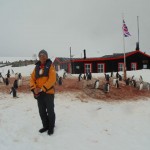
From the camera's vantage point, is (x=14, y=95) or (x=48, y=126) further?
(x=14, y=95)

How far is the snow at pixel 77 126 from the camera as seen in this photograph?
5898 millimetres

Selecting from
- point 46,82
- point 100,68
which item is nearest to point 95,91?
point 46,82

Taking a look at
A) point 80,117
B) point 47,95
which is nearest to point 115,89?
point 80,117

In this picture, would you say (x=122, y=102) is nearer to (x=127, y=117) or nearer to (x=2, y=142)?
(x=127, y=117)

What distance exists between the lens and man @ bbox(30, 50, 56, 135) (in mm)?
5977

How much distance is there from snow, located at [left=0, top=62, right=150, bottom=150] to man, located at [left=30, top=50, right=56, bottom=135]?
0.67 metres

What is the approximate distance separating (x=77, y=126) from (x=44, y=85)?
2277 mm

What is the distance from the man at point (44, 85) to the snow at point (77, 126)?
666 millimetres

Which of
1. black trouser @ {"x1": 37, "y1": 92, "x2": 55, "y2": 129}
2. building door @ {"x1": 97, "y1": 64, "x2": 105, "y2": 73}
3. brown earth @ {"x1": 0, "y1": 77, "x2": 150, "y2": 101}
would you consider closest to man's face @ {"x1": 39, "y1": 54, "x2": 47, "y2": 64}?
black trouser @ {"x1": 37, "y1": 92, "x2": 55, "y2": 129}

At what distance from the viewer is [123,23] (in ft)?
61.7

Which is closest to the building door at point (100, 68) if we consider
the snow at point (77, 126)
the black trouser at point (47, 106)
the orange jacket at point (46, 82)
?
the snow at point (77, 126)

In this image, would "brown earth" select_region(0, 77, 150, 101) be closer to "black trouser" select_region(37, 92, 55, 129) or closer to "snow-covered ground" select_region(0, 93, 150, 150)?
"snow-covered ground" select_region(0, 93, 150, 150)

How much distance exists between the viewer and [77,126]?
724 centimetres

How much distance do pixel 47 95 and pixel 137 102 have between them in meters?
7.85
